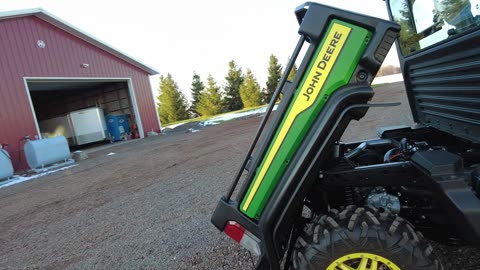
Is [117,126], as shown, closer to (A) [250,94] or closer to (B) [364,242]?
(B) [364,242]

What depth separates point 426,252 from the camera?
173 centimetres

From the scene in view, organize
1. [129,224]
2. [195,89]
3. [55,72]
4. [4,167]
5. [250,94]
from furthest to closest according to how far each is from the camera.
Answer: [195,89], [250,94], [55,72], [4,167], [129,224]

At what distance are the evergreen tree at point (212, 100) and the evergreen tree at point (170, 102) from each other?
12.2ft

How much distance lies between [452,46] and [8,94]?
16.9 m

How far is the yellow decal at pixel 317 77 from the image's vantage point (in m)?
1.81

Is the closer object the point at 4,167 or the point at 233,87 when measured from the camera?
the point at 4,167

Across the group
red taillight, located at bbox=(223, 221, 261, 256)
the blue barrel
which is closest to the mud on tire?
red taillight, located at bbox=(223, 221, 261, 256)

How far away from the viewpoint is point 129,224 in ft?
14.9

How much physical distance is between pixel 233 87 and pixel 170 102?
10.4 meters

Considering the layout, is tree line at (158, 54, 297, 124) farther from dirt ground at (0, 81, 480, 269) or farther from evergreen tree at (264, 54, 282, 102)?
dirt ground at (0, 81, 480, 269)

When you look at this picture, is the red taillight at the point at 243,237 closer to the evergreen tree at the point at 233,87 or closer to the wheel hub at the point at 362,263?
the wheel hub at the point at 362,263

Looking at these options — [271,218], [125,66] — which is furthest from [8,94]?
[271,218]

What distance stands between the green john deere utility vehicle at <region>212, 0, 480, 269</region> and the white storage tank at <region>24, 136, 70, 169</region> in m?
13.0

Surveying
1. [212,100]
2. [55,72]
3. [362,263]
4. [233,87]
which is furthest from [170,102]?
[362,263]
